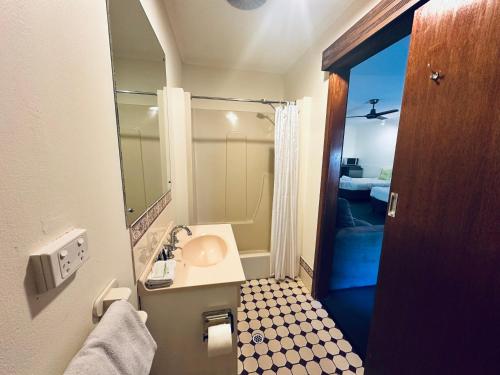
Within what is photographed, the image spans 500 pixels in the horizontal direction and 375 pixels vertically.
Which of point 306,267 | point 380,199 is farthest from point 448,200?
point 380,199

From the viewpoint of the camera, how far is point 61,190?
18.4 inches

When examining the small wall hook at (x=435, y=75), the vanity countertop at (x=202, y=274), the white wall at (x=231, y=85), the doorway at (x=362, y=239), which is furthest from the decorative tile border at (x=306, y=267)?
the white wall at (x=231, y=85)

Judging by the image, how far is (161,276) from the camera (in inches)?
36.6

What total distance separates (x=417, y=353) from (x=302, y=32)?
2189 mm

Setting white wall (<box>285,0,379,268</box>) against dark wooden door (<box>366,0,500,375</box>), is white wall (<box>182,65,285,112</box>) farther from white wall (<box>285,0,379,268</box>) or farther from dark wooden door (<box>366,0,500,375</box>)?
dark wooden door (<box>366,0,500,375</box>)

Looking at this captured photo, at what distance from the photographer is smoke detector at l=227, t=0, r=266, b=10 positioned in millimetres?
1299

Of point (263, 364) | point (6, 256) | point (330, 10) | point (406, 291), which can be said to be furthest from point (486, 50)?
point (263, 364)

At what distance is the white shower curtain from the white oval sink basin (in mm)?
762

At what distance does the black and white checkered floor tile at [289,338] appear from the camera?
1275 mm

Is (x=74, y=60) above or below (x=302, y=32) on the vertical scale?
below

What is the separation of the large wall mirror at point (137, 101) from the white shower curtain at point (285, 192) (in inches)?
42.8

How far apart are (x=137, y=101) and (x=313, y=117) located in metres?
1.43

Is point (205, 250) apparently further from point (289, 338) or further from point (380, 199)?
point (380, 199)

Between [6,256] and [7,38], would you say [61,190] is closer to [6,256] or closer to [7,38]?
[6,256]
